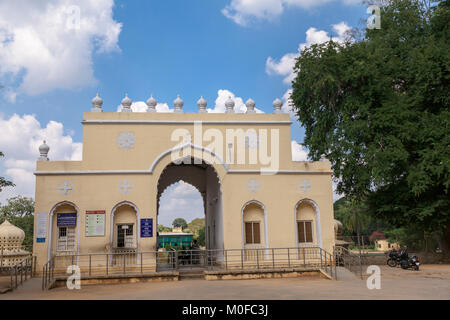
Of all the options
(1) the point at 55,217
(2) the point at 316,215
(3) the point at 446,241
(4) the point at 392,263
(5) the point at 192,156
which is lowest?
(4) the point at 392,263

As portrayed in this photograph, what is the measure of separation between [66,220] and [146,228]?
3.01 m

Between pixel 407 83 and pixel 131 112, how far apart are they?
13.0m

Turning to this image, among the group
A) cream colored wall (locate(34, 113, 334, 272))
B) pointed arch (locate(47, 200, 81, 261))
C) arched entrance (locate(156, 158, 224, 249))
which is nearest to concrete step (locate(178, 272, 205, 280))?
cream colored wall (locate(34, 113, 334, 272))

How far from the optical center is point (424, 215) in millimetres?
17109

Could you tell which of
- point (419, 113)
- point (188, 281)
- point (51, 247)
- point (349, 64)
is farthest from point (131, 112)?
point (419, 113)

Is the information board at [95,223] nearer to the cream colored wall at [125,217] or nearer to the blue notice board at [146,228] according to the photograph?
the cream colored wall at [125,217]

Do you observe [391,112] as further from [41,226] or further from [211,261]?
[41,226]

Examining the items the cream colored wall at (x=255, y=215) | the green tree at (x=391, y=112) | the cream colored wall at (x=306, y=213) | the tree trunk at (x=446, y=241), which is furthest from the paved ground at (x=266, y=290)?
the tree trunk at (x=446, y=241)

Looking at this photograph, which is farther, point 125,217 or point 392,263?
point 392,263

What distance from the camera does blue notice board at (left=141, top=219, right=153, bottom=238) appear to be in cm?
1543

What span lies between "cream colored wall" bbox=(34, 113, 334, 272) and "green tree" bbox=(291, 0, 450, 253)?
2602 mm

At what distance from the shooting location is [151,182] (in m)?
15.9

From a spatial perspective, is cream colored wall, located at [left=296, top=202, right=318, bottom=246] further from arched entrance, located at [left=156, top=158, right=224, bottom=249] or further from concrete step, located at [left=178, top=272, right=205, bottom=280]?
concrete step, located at [left=178, top=272, right=205, bottom=280]

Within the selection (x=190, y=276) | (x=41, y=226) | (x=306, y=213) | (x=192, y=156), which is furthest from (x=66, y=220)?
(x=306, y=213)
